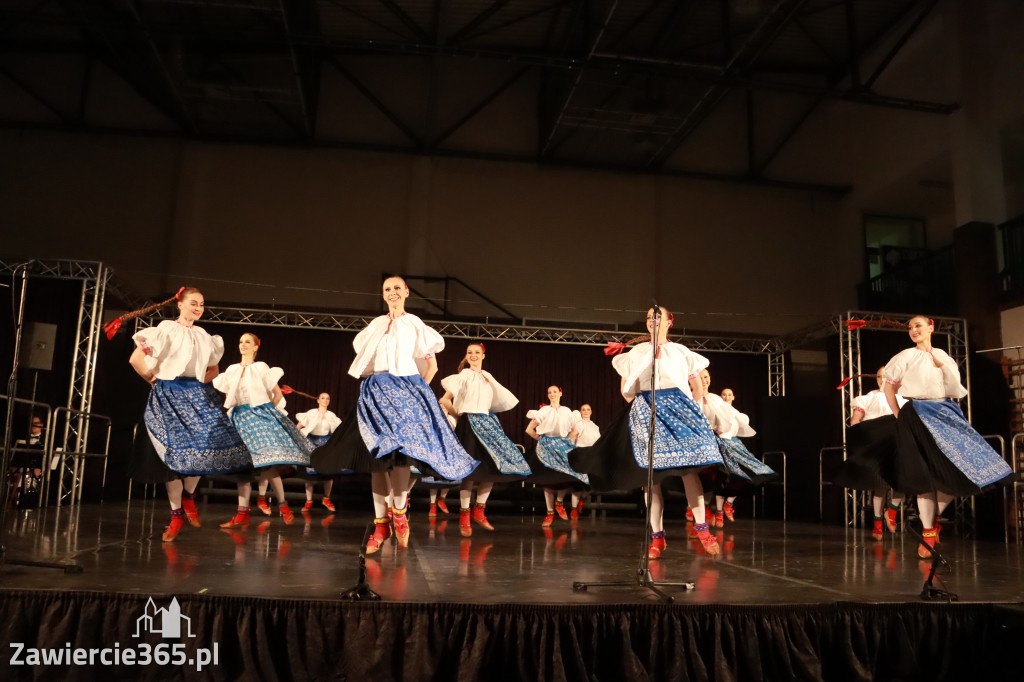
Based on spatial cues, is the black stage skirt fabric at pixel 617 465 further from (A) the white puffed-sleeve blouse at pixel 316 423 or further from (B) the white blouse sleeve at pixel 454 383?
(A) the white puffed-sleeve blouse at pixel 316 423

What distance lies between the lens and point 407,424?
423 centimetres

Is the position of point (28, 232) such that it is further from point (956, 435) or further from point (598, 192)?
point (956, 435)

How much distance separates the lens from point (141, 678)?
2.74m

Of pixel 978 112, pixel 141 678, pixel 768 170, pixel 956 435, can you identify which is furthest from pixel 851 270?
pixel 141 678

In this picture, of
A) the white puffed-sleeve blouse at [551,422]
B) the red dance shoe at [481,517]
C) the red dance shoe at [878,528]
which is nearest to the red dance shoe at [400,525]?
the red dance shoe at [481,517]

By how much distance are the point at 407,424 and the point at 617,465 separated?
125 centimetres

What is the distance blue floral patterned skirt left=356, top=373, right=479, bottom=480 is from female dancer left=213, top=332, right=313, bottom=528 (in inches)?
81.2

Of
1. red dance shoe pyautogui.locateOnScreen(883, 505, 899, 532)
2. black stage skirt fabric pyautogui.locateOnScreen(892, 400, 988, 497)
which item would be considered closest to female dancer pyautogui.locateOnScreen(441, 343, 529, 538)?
black stage skirt fabric pyautogui.locateOnScreen(892, 400, 988, 497)

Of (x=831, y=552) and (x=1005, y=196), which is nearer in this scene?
(x=831, y=552)

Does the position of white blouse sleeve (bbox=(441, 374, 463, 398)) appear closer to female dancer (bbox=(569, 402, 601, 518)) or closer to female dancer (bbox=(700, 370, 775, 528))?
female dancer (bbox=(569, 402, 601, 518))

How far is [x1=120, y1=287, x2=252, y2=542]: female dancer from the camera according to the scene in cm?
475

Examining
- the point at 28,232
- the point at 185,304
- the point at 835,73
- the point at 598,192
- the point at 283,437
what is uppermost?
the point at 835,73

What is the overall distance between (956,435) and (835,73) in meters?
9.97

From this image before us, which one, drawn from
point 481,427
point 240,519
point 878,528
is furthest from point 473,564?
point 878,528
